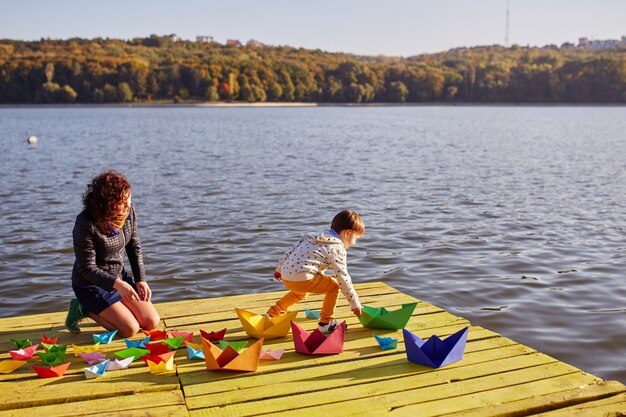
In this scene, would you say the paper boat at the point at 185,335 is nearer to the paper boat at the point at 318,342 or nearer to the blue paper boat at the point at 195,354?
the blue paper boat at the point at 195,354

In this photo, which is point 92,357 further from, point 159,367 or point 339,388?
point 339,388

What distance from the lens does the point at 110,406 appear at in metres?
3.89

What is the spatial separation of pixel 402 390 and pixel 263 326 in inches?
57.6

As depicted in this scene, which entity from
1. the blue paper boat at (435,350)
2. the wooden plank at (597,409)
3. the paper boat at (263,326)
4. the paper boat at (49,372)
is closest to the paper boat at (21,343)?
the paper boat at (49,372)

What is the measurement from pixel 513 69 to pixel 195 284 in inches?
5115

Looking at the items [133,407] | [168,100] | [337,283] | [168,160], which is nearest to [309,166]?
[168,160]

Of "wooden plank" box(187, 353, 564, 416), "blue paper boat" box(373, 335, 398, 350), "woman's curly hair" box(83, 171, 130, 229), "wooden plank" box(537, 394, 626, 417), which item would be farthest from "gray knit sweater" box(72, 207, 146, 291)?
"wooden plank" box(537, 394, 626, 417)

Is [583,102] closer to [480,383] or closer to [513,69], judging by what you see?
[513,69]

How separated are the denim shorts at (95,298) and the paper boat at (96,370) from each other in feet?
2.78

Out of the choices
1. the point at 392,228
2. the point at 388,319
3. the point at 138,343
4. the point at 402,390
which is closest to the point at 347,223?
the point at 388,319

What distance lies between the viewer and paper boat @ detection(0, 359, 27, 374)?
4.45 meters

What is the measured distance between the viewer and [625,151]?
1147 inches

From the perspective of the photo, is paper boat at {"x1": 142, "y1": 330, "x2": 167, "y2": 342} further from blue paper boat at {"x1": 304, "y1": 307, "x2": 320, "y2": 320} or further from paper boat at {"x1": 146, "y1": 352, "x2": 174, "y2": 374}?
blue paper boat at {"x1": 304, "y1": 307, "x2": 320, "y2": 320}

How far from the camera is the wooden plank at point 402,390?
3.88 meters
